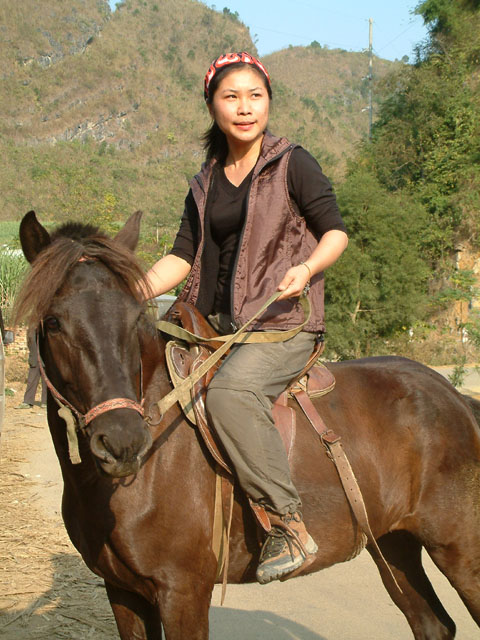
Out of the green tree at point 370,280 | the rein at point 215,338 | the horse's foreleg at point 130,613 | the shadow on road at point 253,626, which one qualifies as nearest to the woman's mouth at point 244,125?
the rein at point 215,338

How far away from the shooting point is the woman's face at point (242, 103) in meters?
2.93

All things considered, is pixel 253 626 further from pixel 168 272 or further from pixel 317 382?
pixel 168 272

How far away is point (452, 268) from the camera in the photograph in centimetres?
2000

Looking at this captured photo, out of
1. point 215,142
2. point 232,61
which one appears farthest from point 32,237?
point 232,61

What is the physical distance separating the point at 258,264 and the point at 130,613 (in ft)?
5.47

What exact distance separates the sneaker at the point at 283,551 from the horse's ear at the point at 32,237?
153 centimetres

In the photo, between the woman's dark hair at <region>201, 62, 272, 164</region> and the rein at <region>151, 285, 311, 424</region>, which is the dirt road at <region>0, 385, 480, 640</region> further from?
the woman's dark hair at <region>201, 62, 272, 164</region>

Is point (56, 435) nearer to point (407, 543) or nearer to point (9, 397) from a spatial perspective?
point (407, 543)

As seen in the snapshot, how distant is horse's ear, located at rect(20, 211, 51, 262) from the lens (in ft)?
8.45

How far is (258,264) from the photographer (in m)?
2.88

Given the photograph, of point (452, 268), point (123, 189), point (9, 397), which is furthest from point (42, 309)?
point (123, 189)

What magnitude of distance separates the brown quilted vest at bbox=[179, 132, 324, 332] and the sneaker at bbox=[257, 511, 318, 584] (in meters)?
0.87

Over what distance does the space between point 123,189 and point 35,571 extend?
58.4m

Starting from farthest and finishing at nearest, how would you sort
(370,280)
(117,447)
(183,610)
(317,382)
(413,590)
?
1. (370,280)
2. (413,590)
3. (317,382)
4. (183,610)
5. (117,447)
